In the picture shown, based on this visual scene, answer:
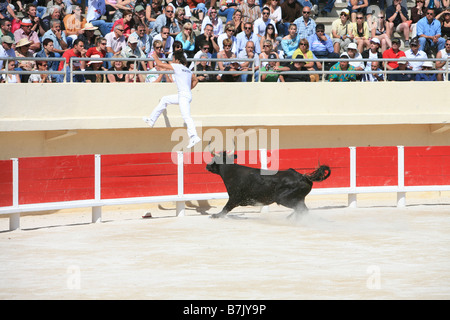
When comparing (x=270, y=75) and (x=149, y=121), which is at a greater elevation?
(x=270, y=75)

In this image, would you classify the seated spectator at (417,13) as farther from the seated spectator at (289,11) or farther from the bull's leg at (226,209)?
the bull's leg at (226,209)

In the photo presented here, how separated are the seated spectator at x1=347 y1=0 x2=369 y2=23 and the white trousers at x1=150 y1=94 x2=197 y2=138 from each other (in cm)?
519

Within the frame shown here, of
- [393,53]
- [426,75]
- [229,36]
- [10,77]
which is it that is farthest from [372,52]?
[10,77]

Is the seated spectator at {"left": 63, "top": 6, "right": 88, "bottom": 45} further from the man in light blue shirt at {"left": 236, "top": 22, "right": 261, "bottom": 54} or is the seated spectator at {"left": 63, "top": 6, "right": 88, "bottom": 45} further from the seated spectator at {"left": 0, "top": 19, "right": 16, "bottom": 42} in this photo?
the man in light blue shirt at {"left": 236, "top": 22, "right": 261, "bottom": 54}

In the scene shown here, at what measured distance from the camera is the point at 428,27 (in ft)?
56.0

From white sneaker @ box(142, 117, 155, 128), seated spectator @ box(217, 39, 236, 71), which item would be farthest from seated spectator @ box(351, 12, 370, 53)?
white sneaker @ box(142, 117, 155, 128)

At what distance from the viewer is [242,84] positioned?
14.9 meters

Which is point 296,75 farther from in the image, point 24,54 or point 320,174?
point 24,54

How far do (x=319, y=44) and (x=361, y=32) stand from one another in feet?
3.49

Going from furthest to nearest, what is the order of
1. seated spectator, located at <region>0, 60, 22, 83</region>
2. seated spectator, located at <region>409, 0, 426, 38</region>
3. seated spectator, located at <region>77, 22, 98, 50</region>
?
1. seated spectator, located at <region>409, 0, 426, 38</region>
2. seated spectator, located at <region>77, 22, 98, 50</region>
3. seated spectator, located at <region>0, 60, 22, 83</region>

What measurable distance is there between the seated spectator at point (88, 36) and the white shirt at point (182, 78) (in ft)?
8.45

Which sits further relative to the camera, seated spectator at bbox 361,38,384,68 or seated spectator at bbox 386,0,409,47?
seated spectator at bbox 386,0,409,47

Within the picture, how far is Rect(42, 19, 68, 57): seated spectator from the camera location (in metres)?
14.6

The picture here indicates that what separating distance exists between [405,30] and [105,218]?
7.53m
